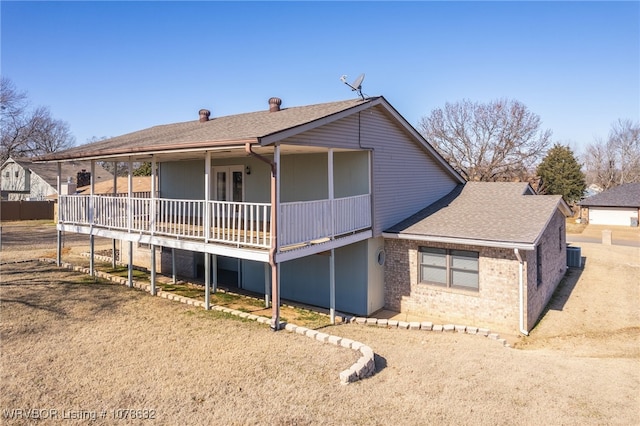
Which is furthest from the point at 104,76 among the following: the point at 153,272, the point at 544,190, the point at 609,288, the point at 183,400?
the point at 544,190

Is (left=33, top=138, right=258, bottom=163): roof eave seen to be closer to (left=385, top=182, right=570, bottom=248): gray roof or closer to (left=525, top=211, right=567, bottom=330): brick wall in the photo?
(left=385, top=182, right=570, bottom=248): gray roof

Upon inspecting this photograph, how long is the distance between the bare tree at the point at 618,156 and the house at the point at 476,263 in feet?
187

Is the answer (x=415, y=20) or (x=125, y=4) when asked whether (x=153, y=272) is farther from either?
(x=415, y=20)

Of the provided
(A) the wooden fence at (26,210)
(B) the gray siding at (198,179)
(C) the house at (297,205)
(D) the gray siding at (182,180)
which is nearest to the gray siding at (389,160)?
(C) the house at (297,205)

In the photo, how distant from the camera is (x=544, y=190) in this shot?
46469 mm

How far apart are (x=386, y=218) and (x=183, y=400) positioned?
8.40 meters

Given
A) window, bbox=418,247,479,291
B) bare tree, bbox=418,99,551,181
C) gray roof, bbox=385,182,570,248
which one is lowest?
window, bbox=418,247,479,291

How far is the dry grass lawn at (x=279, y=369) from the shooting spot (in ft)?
18.7

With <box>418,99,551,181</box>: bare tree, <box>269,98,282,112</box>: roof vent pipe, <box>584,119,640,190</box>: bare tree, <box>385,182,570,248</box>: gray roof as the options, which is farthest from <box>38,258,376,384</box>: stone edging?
<box>584,119,640,190</box>: bare tree

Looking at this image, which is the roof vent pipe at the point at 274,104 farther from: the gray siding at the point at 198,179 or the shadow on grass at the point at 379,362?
the shadow on grass at the point at 379,362

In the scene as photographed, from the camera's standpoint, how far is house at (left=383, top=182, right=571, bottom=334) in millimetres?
10617

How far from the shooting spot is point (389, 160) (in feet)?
42.3

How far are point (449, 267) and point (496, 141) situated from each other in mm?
36650

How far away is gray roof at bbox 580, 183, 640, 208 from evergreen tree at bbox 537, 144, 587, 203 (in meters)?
6.04
